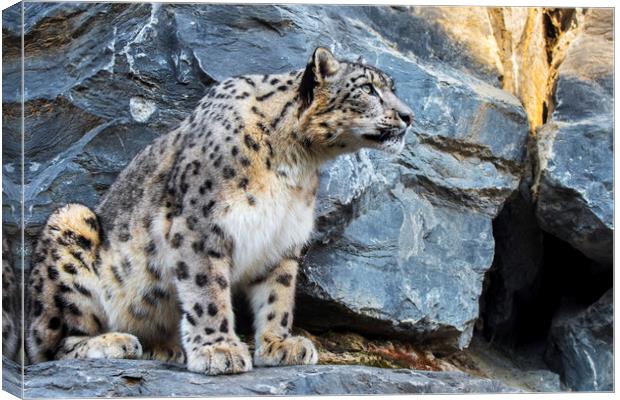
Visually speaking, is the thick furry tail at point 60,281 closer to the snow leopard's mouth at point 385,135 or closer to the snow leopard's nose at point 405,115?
the snow leopard's mouth at point 385,135

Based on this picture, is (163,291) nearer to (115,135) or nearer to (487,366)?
(115,135)

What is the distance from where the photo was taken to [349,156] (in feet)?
Result: 31.0

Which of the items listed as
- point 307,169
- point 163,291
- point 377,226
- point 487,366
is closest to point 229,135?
point 307,169

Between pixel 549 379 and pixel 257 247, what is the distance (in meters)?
2.52

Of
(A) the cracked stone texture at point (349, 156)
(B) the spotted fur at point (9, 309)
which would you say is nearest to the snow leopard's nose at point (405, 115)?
(A) the cracked stone texture at point (349, 156)

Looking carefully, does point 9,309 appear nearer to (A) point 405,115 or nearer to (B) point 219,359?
(B) point 219,359

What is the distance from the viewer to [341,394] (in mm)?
8125

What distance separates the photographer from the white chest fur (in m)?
8.12

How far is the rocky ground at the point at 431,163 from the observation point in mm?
9117

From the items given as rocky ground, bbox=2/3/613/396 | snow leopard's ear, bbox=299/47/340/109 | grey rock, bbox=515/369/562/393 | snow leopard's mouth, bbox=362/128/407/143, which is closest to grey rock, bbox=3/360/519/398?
rocky ground, bbox=2/3/613/396

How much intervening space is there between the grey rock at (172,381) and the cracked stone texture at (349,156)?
1043 millimetres

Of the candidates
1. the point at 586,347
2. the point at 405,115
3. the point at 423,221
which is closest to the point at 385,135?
the point at 405,115

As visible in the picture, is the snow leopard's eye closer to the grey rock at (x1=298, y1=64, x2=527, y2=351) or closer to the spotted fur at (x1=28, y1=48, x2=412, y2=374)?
the spotted fur at (x1=28, y1=48, x2=412, y2=374)

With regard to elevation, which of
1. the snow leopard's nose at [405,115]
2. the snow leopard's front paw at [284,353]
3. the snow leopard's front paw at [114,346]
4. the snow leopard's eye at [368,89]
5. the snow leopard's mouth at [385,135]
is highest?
the snow leopard's eye at [368,89]
